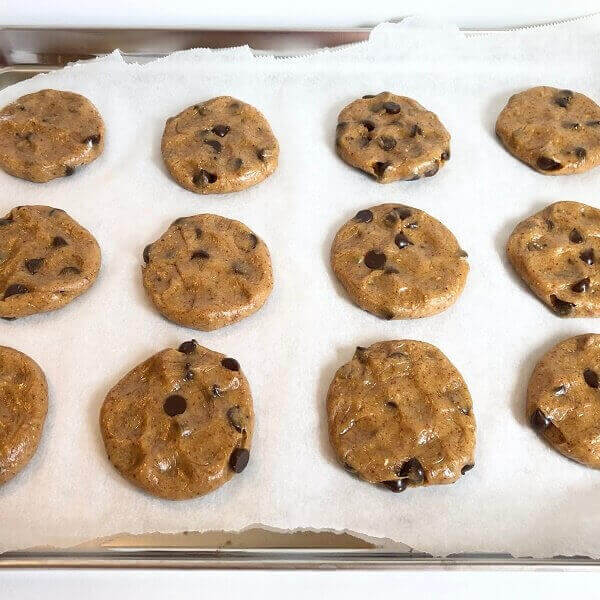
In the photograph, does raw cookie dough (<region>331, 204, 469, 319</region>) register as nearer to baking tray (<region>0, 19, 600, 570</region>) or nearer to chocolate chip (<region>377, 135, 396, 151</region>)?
chocolate chip (<region>377, 135, 396, 151</region>)

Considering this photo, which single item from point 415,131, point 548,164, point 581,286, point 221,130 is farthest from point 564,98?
point 221,130

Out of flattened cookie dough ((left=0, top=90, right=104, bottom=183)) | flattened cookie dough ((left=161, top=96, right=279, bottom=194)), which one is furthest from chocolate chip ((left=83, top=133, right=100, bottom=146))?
flattened cookie dough ((left=161, top=96, right=279, bottom=194))

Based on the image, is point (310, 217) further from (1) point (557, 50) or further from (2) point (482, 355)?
(1) point (557, 50)

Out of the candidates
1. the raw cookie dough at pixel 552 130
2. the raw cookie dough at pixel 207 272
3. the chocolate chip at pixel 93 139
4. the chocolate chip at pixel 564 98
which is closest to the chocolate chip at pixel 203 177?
the raw cookie dough at pixel 207 272

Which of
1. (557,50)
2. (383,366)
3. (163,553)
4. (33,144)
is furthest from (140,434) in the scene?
(557,50)

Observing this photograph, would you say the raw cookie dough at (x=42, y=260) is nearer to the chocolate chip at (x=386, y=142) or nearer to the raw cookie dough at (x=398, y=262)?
the raw cookie dough at (x=398, y=262)

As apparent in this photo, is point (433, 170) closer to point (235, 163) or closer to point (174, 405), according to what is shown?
point (235, 163)
